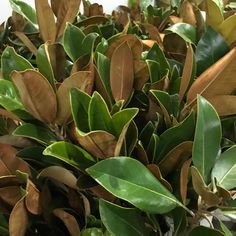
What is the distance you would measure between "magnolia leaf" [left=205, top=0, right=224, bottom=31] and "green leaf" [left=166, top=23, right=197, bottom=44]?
0.05 metres

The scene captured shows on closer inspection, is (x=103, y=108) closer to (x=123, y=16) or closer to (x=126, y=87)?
(x=126, y=87)

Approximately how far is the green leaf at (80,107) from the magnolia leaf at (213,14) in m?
A: 0.38

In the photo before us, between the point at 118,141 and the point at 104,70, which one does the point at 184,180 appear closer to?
the point at 118,141

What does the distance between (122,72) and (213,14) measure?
281mm

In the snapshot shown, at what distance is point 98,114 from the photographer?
0.66 meters

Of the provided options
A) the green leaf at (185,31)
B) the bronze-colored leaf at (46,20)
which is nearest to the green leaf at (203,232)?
the green leaf at (185,31)

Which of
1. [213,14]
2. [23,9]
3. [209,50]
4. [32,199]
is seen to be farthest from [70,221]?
[23,9]

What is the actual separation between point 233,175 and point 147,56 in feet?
0.98

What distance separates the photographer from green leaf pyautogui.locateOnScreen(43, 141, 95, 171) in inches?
25.3

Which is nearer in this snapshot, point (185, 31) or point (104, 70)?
point (104, 70)

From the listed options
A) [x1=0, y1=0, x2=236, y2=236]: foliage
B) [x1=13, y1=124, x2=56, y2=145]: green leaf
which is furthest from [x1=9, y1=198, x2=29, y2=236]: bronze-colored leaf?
[x1=13, y1=124, x2=56, y2=145]: green leaf

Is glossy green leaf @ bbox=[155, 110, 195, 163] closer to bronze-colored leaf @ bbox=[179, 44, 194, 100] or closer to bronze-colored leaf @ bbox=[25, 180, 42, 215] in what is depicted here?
bronze-colored leaf @ bbox=[179, 44, 194, 100]

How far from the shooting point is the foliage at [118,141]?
630mm

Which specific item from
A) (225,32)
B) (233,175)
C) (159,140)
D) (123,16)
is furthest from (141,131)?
(123,16)
